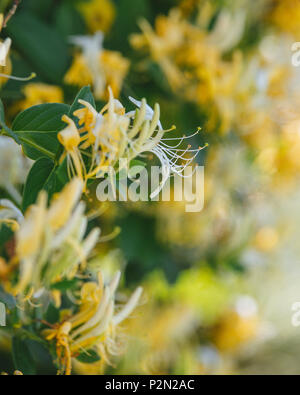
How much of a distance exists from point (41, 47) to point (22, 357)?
365 mm

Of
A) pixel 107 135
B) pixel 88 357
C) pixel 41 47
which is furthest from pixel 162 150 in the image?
pixel 41 47

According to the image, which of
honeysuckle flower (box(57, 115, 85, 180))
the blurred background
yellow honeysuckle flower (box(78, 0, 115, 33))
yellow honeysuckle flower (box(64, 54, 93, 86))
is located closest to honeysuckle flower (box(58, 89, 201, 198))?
honeysuckle flower (box(57, 115, 85, 180))

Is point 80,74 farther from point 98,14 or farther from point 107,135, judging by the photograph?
point 107,135

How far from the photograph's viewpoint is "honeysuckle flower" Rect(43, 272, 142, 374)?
0.29m

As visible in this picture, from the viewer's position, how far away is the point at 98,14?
0.61m

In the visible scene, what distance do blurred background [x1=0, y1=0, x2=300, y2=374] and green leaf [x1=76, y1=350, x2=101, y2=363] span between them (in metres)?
0.06

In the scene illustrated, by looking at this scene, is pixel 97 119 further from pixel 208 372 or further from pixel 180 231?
pixel 208 372

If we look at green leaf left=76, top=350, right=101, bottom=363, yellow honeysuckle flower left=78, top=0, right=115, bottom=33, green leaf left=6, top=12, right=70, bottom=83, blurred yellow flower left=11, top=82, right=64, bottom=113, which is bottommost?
green leaf left=76, top=350, right=101, bottom=363

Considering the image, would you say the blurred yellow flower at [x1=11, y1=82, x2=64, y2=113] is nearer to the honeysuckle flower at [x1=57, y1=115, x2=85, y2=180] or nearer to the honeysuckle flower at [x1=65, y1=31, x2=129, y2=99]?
the honeysuckle flower at [x1=65, y1=31, x2=129, y2=99]

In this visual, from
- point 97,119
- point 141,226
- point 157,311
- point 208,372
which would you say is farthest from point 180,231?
point 97,119

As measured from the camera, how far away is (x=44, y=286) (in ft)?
0.80

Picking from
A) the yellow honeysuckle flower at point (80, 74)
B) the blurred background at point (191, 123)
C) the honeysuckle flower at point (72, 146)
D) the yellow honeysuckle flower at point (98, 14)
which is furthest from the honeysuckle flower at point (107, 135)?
the yellow honeysuckle flower at point (98, 14)
